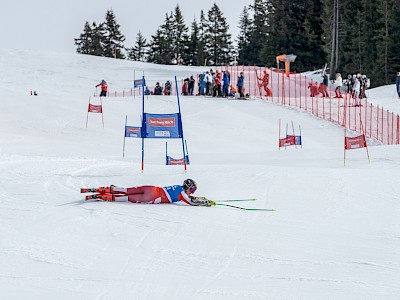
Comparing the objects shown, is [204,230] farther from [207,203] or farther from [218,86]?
[218,86]

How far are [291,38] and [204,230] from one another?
176 ft

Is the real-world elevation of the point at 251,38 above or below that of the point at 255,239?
above

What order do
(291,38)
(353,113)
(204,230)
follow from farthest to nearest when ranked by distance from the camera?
(291,38) → (353,113) → (204,230)

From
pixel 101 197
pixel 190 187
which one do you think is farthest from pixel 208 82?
pixel 101 197

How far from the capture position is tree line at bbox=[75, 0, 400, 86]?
5047cm

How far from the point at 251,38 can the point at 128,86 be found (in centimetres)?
3413

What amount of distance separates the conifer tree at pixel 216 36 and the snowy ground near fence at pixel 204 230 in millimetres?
54724

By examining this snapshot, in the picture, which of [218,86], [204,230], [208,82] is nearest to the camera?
[204,230]

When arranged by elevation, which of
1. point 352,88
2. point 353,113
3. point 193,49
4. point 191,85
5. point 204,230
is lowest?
point 204,230

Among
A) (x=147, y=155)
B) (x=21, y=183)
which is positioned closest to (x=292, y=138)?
(x=147, y=155)

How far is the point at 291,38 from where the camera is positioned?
61.5 meters

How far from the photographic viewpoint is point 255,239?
29.8ft

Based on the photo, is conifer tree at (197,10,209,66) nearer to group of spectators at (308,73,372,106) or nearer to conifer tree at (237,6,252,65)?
conifer tree at (237,6,252,65)

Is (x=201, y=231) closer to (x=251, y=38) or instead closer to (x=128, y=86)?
(x=128, y=86)
